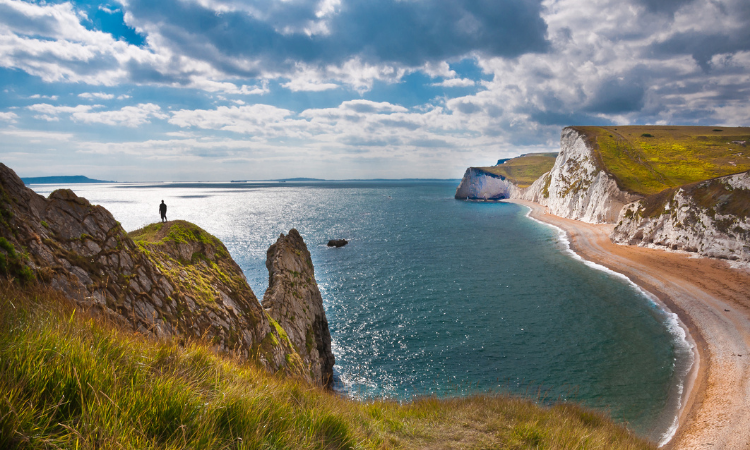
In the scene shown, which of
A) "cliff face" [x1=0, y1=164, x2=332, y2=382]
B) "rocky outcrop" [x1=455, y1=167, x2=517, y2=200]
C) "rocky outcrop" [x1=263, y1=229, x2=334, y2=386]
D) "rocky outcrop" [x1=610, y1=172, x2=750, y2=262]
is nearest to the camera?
"cliff face" [x1=0, y1=164, x2=332, y2=382]

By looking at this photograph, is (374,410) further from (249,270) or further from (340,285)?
(249,270)

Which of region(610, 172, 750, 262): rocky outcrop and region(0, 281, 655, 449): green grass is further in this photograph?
region(610, 172, 750, 262): rocky outcrop

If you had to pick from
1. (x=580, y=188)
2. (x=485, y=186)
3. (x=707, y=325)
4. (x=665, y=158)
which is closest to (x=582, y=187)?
(x=580, y=188)

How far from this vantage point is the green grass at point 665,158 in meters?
76.2

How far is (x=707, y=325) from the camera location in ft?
95.5

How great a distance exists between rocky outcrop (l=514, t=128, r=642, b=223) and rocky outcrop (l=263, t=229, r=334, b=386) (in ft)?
250

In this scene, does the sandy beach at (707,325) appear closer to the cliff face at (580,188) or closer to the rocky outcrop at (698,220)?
the rocky outcrop at (698,220)

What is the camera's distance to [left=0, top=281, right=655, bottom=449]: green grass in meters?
2.87

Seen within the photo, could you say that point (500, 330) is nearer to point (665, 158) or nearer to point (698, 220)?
point (698, 220)

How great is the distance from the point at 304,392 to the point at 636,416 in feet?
73.2

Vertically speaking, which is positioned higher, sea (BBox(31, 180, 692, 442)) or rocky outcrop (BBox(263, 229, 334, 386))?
rocky outcrop (BBox(263, 229, 334, 386))

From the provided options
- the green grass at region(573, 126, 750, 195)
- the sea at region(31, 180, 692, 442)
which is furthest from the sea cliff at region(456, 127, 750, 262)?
the sea at region(31, 180, 692, 442)

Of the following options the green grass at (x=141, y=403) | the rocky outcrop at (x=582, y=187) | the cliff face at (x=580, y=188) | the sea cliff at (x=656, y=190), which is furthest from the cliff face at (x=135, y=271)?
the cliff face at (x=580, y=188)

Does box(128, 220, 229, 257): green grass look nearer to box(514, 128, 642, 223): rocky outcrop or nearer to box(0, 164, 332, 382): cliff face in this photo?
box(0, 164, 332, 382): cliff face
